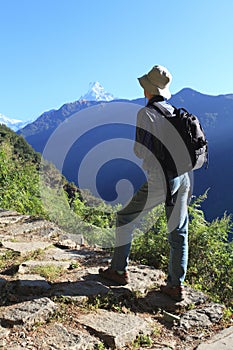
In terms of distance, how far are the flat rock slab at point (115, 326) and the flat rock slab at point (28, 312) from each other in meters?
0.22

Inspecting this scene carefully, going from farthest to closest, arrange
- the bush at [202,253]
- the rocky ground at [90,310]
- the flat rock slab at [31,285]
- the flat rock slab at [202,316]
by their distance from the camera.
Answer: the bush at [202,253] → the flat rock slab at [31,285] → the flat rock slab at [202,316] → the rocky ground at [90,310]

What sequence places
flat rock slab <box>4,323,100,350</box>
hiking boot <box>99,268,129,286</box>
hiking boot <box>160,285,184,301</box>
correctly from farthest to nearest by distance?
hiking boot <box>99,268,129,286</box>
hiking boot <box>160,285,184,301</box>
flat rock slab <box>4,323,100,350</box>

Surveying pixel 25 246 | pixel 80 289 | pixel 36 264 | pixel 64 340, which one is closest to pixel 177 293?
pixel 80 289

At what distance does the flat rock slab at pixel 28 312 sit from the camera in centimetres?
226

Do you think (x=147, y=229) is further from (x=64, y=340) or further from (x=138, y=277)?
(x=64, y=340)

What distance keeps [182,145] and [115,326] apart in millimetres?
1330

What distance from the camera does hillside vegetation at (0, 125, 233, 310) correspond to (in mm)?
3799

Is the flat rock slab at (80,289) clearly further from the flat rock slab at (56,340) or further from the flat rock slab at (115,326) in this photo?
the flat rock slab at (56,340)

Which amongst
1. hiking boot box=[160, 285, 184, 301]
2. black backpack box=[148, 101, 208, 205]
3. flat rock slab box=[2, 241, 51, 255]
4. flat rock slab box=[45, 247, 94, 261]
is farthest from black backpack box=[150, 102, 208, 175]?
flat rock slab box=[2, 241, 51, 255]

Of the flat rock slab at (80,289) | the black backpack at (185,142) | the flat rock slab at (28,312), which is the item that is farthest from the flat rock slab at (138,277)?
the black backpack at (185,142)

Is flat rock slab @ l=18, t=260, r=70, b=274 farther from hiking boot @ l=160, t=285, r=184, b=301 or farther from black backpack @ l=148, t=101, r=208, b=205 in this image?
black backpack @ l=148, t=101, r=208, b=205

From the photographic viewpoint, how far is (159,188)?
2.81 m

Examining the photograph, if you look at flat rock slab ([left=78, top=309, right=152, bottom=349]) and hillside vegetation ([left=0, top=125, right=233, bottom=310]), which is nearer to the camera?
flat rock slab ([left=78, top=309, right=152, bottom=349])

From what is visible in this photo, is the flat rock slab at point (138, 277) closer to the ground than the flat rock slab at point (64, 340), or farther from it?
farther from it
